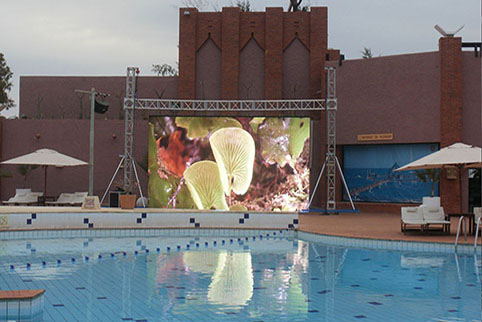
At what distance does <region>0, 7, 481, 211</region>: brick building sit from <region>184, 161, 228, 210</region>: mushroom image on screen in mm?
3637

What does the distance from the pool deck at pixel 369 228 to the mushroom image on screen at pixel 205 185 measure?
9.69ft

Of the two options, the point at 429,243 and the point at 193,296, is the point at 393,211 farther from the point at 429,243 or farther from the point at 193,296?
the point at 193,296

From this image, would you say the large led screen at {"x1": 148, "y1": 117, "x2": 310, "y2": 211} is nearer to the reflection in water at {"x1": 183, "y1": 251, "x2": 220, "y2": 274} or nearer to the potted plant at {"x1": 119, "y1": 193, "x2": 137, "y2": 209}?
the potted plant at {"x1": 119, "y1": 193, "x2": 137, "y2": 209}

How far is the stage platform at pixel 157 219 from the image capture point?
14.7 m

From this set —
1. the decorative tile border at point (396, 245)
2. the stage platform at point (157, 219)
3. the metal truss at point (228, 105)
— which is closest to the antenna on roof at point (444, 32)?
the metal truss at point (228, 105)

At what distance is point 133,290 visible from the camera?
312 inches

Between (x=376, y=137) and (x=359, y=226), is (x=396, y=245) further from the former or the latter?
(x=376, y=137)

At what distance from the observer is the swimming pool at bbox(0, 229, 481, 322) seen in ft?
21.8

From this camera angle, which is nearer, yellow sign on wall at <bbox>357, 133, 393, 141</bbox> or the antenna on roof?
the antenna on roof

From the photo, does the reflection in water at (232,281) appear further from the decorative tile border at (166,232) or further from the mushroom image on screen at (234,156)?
the mushroom image on screen at (234,156)

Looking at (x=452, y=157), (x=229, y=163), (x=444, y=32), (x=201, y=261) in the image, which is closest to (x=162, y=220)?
(x=201, y=261)

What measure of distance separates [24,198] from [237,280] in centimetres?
1425

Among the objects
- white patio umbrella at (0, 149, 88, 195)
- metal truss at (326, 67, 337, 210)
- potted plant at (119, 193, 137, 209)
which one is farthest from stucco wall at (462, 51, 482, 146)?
white patio umbrella at (0, 149, 88, 195)

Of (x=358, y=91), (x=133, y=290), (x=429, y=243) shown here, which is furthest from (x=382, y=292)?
(x=358, y=91)
